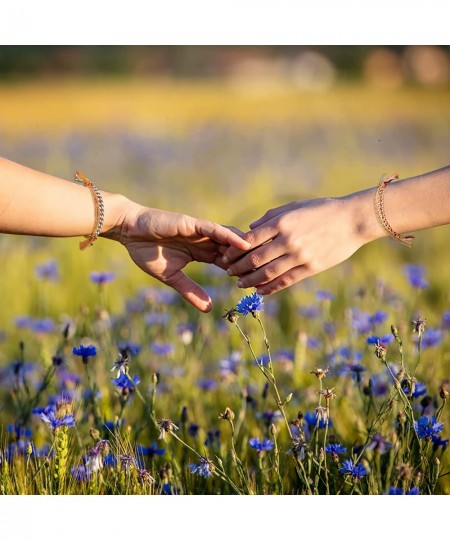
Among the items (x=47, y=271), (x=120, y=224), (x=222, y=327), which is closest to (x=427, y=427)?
(x=120, y=224)

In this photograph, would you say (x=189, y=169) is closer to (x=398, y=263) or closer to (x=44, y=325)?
(x=398, y=263)

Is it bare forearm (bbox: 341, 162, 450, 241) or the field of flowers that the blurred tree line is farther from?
bare forearm (bbox: 341, 162, 450, 241)

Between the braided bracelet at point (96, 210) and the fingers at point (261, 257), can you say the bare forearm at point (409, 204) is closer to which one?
the fingers at point (261, 257)

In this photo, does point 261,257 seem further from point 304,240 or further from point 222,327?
point 222,327

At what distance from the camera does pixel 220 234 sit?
153 cm

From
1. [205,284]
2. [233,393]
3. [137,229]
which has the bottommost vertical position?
[233,393]

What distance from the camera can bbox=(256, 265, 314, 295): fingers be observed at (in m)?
1.55

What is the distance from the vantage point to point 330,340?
1.90 m

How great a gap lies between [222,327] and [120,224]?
64 centimetres

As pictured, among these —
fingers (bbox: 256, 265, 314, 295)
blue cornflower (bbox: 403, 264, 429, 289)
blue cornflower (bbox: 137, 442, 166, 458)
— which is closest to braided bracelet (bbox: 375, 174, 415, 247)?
fingers (bbox: 256, 265, 314, 295)

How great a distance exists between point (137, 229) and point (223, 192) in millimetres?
1749

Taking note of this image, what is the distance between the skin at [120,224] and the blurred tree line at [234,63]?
1.56 m
